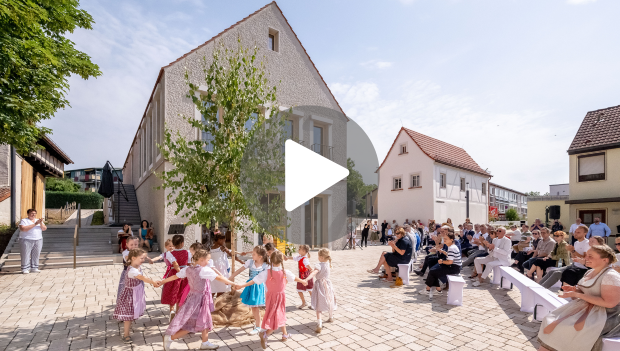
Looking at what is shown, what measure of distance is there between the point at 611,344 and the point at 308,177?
4.12m

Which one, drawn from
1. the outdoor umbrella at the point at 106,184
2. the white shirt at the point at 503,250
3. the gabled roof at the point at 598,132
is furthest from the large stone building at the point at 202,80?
the gabled roof at the point at 598,132

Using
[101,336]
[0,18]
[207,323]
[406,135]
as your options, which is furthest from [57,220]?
[406,135]

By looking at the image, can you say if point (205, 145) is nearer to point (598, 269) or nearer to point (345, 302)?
point (345, 302)

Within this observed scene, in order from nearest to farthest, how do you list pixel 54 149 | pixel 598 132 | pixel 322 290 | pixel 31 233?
pixel 322 290 → pixel 31 233 → pixel 598 132 → pixel 54 149

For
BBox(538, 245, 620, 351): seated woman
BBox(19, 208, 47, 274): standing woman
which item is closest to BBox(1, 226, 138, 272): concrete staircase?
BBox(19, 208, 47, 274): standing woman

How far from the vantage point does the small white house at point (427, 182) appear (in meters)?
26.5

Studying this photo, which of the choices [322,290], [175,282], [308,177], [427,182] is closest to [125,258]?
[175,282]

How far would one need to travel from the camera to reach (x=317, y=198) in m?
2.30

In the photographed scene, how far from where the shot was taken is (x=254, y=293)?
5484 millimetres

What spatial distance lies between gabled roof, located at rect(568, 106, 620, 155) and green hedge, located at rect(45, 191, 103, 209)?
1759 inches

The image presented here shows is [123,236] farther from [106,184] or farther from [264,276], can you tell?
[264,276]

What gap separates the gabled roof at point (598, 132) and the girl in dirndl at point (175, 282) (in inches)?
886

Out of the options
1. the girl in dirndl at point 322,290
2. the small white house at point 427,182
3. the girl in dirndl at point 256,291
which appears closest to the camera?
the girl in dirndl at point 256,291

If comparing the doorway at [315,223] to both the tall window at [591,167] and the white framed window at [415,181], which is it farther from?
the white framed window at [415,181]
